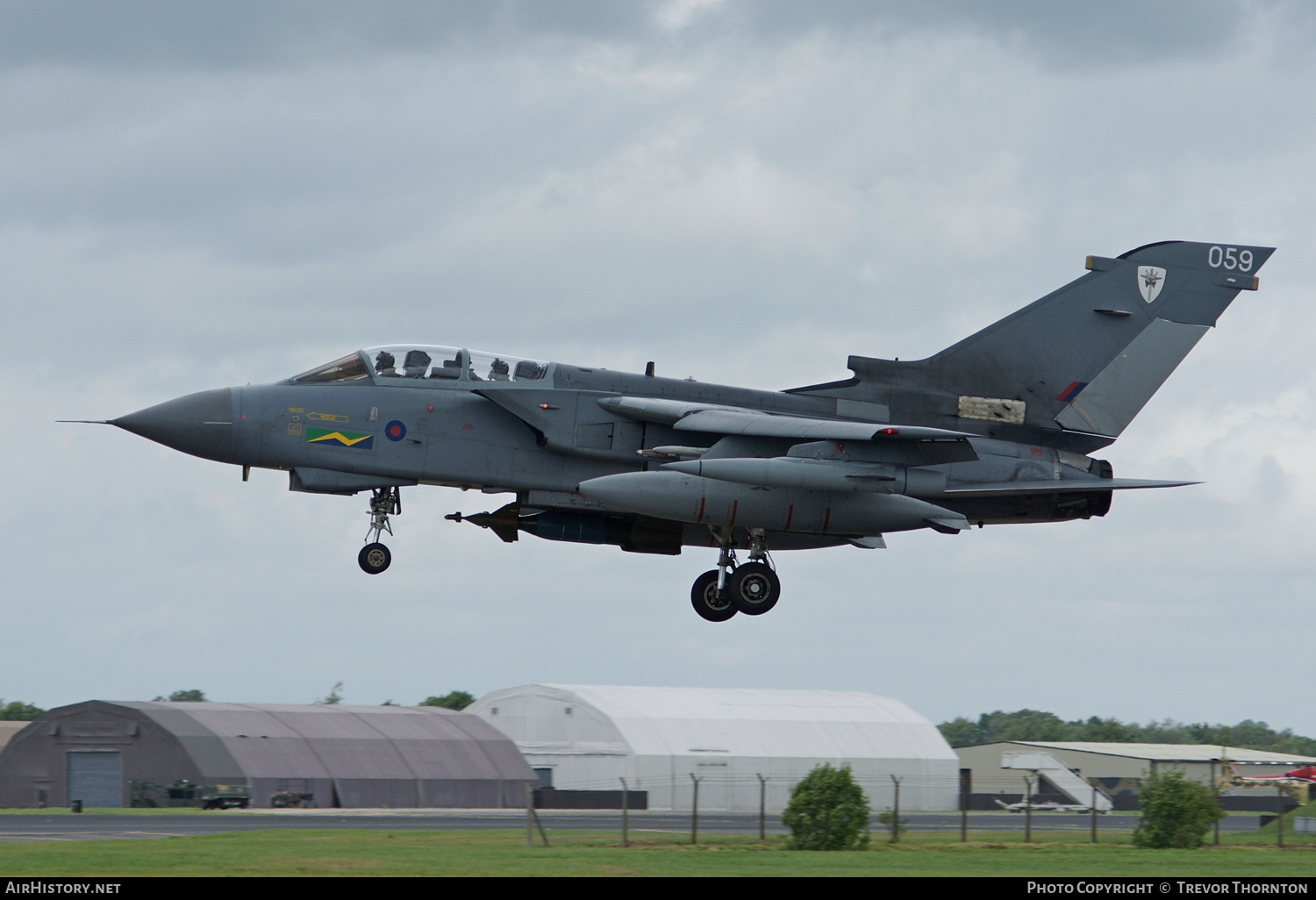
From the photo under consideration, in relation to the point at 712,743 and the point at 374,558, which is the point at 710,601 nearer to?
the point at 374,558

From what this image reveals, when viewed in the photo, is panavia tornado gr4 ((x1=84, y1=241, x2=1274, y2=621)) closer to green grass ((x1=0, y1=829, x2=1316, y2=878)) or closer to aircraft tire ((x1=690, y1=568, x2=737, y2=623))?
aircraft tire ((x1=690, y1=568, x2=737, y2=623))

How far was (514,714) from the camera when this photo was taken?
56.6m

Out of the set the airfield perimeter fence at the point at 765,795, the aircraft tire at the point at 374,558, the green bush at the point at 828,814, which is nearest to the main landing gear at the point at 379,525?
the aircraft tire at the point at 374,558

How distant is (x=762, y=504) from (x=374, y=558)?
5.55 meters

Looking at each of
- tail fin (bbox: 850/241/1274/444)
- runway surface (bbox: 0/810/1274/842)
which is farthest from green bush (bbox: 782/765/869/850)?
tail fin (bbox: 850/241/1274/444)

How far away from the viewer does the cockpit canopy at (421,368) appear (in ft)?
75.7

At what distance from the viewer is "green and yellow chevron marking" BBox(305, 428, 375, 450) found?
22.6 metres

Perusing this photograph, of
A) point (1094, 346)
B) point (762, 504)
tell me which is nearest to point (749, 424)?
point (762, 504)

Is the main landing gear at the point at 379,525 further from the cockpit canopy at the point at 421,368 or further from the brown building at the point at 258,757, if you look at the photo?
the brown building at the point at 258,757

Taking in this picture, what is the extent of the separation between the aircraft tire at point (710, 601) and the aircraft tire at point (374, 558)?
457 cm

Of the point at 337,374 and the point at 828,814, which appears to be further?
the point at 828,814

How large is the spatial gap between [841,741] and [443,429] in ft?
121

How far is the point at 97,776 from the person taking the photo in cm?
5022
